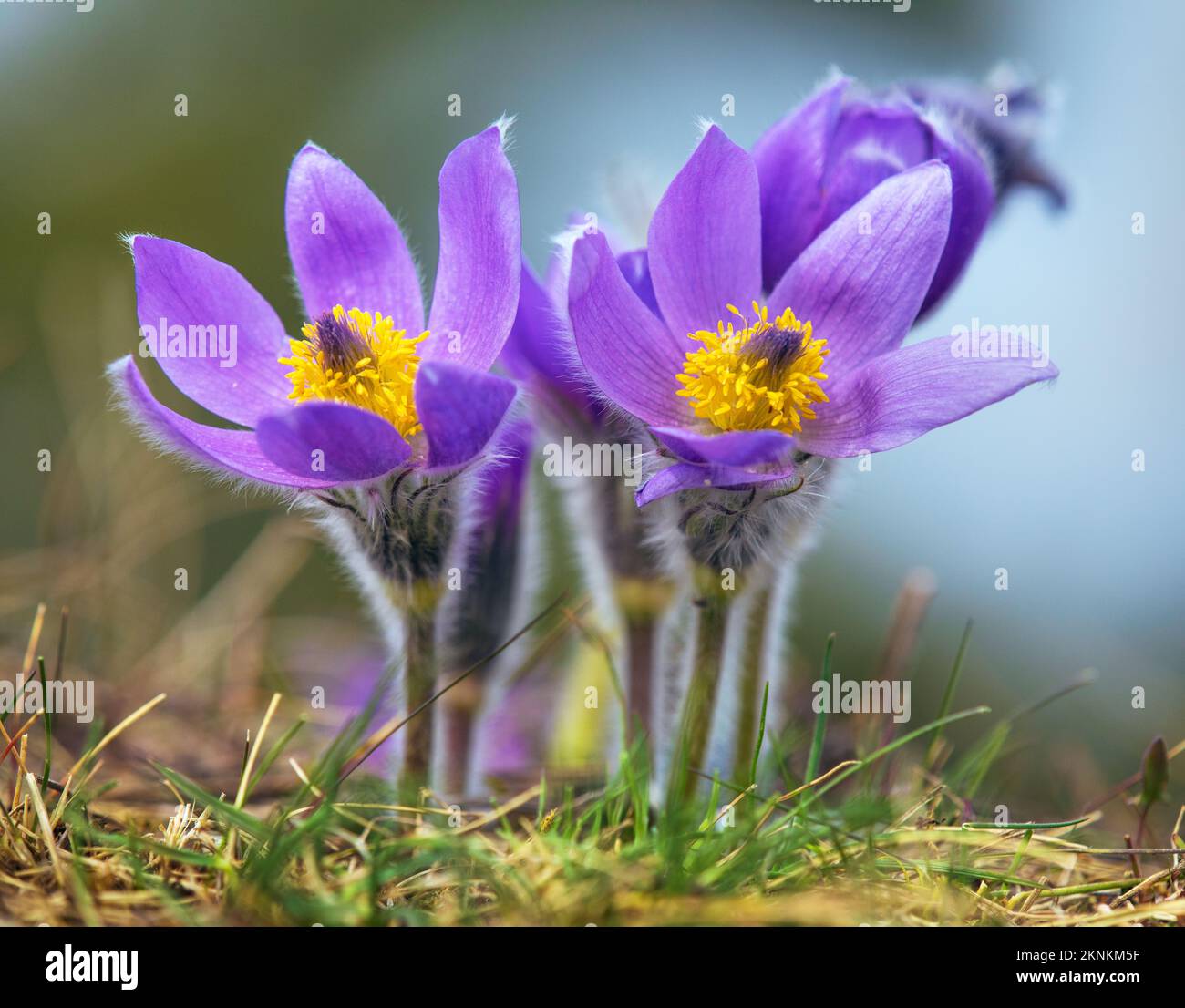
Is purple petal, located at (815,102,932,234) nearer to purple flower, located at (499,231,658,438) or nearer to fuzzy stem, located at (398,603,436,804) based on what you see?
purple flower, located at (499,231,658,438)

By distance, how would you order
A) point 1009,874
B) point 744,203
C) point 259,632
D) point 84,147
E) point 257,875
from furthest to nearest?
point 84,147 → point 259,632 → point 744,203 → point 1009,874 → point 257,875

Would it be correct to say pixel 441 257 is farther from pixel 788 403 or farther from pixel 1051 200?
pixel 1051 200

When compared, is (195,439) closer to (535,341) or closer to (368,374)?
(368,374)

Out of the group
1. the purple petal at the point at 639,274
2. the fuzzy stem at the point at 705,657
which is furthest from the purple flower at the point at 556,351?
the fuzzy stem at the point at 705,657

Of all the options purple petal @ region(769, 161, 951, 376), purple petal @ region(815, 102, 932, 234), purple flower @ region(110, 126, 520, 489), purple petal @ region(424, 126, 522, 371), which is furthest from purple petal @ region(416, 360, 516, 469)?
purple petal @ region(815, 102, 932, 234)

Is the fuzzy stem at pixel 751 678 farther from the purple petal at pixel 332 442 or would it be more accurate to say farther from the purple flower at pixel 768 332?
the purple petal at pixel 332 442
